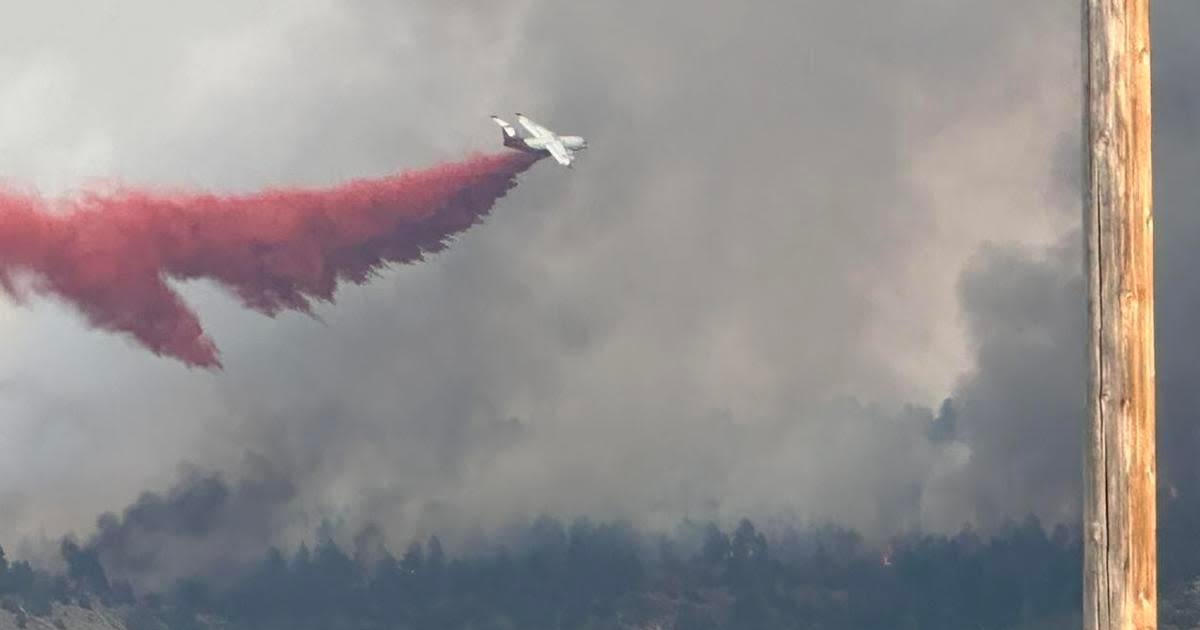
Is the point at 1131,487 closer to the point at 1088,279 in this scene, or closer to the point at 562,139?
the point at 1088,279

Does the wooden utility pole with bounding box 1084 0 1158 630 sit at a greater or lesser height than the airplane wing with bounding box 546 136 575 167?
lesser

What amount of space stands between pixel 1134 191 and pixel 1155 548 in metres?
3.41

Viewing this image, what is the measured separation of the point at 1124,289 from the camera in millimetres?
16422

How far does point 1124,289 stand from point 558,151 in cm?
8065

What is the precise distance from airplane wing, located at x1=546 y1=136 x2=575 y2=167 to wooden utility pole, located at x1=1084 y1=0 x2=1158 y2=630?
79159 millimetres

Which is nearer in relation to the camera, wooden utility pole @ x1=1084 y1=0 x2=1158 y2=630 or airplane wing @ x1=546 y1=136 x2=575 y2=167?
wooden utility pole @ x1=1084 y1=0 x2=1158 y2=630

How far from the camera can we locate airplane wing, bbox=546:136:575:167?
95625 millimetres

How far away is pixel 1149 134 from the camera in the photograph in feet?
53.9

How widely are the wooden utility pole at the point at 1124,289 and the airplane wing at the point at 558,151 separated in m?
79.2

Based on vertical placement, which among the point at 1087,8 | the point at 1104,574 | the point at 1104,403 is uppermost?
the point at 1087,8

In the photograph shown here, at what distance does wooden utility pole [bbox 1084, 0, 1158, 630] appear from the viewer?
53.8 feet

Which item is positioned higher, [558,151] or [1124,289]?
[558,151]

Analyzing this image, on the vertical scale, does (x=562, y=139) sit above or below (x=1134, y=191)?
above

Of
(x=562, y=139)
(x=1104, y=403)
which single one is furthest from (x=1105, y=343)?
(x=562, y=139)
